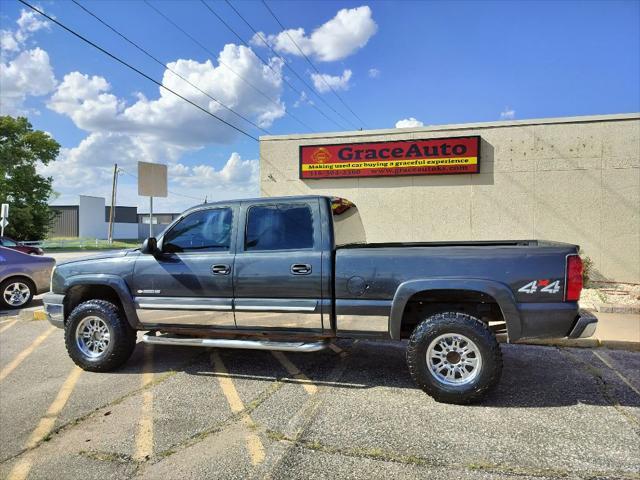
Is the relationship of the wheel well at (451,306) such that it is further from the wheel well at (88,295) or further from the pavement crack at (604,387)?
the wheel well at (88,295)

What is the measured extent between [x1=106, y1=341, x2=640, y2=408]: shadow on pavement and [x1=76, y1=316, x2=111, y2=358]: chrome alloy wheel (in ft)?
1.39

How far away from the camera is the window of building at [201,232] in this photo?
4879mm

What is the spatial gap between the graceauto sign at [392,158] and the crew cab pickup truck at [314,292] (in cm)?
725

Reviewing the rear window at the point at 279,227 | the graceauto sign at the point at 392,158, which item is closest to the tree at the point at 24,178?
the graceauto sign at the point at 392,158

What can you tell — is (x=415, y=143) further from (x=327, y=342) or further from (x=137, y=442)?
(x=137, y=442)

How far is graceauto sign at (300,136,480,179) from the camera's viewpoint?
1184 centimetres

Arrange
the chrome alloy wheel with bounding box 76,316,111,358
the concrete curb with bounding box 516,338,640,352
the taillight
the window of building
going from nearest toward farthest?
the taillight
the window of building
the chrome alloy wheel with bounding box 76,316,111,358
the concrete curb with bounding box 516,338,640,352

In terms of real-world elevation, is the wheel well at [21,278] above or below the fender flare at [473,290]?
below

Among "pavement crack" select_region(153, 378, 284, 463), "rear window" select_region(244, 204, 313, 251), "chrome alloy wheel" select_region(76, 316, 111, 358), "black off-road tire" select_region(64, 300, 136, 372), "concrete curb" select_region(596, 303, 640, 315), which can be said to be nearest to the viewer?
"pavement crack" select_region(153, 378, 284, 463)

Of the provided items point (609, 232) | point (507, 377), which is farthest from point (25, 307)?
point (609, 232)

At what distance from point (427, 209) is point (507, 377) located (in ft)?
25.8

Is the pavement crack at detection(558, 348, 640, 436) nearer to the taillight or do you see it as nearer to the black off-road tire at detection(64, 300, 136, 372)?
the taillight

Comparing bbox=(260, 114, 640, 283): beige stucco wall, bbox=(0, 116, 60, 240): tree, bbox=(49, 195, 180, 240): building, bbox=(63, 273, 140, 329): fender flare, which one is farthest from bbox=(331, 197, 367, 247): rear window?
bbox=(49, 195, 180, 240): building

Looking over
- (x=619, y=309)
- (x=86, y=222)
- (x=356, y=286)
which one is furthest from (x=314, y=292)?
(x=86, y=222)
